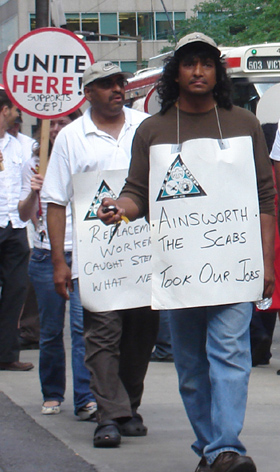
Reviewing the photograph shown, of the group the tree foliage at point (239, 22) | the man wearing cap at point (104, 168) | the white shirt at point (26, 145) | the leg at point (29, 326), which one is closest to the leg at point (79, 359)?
the man wearing cap at point (104, 168)

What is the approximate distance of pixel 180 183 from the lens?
14.1 feet

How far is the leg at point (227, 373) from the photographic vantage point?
13.6 feet

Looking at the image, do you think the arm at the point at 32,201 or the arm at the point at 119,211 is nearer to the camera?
the arm at the point at 119,211

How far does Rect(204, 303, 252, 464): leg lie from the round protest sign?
3364mm

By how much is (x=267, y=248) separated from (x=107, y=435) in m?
1.37

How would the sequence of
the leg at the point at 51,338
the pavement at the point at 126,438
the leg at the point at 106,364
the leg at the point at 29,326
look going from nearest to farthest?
the pavement at the point at 126,438 → the leg at the point at 106,364 → the leg at the point at 51,338 → the leg at the point at 29,326

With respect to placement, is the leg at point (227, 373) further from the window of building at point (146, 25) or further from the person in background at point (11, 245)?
the window of building at point (146, 25)

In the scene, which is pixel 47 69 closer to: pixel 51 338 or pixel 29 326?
pixel 51 338

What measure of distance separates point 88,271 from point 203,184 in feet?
3.93

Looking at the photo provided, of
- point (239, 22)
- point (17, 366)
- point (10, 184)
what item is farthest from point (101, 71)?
point (239, 22)

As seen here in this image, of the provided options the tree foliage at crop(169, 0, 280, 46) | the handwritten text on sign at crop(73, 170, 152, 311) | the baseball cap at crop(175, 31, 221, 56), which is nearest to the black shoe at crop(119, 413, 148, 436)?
the handwritten text on sign at crop(73, 170, 152, 311)

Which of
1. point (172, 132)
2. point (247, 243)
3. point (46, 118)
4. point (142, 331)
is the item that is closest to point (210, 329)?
point (247, 243)

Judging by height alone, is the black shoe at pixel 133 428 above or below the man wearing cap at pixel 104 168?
below

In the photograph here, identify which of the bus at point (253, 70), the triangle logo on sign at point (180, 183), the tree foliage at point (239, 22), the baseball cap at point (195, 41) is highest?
the tree foliage at point (239, 22)
